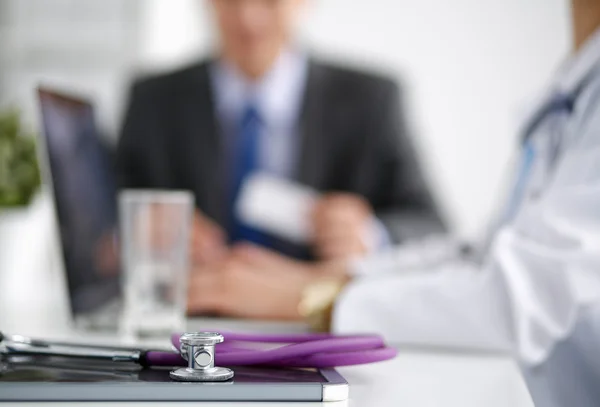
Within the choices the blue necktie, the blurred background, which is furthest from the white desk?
the blurred background

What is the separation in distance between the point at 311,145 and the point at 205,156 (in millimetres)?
359

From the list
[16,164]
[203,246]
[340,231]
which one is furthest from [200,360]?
[340,231]

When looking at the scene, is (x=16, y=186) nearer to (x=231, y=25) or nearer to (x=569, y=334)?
(x=569, y=334)

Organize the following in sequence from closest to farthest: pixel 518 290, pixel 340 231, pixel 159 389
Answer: pixel 159 389, pixel 518 290, pixel 340 231

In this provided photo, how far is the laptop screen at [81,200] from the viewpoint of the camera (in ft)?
2.98

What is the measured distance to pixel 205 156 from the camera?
105 inches

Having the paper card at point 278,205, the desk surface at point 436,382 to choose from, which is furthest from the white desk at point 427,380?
the paper card at point 278,205

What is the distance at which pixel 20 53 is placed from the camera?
3.21 meters

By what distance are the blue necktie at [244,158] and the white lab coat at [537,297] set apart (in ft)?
5.71

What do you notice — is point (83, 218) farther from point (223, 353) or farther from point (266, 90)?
point (266, 90)

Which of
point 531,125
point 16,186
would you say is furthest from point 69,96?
point 531,125

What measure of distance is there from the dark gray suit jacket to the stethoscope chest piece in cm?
212

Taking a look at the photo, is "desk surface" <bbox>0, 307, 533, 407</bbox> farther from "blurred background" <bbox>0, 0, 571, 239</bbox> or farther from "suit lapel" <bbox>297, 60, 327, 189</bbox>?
"blurred background" <bbox>0, 0, 571, 239</bbox>

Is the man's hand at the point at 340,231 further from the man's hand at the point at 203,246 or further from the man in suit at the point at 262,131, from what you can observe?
the man in suit at the point at 262,131
